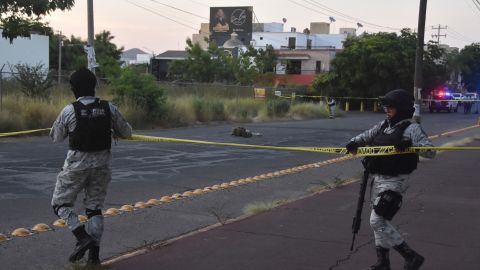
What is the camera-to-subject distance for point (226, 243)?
20.5 ft

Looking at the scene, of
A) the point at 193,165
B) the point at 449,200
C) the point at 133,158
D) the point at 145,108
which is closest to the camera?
the point at 449,200

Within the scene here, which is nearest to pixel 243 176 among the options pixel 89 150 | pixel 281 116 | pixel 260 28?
pixel 89 150

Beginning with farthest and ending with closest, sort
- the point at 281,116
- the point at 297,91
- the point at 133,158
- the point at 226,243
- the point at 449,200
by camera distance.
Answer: the point at 297,91 < the point at 281,116 < the point at 133,158 < the point at 449,200 < the point at 226,243

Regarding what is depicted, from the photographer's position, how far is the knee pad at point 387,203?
16.4 feet

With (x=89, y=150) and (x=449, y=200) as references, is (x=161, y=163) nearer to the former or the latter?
(x=449, y=200)

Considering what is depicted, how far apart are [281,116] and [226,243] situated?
2858 cm

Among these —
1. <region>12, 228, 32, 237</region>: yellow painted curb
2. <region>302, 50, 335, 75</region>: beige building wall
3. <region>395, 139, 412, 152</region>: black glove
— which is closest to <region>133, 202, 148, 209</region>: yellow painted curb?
<region>12, 228, 32, 237</region>: yellow painted curb

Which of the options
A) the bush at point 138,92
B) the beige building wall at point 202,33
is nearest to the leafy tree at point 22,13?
the bush at point 138,92

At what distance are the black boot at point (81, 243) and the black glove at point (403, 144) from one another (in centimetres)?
273

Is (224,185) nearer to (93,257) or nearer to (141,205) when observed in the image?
(141,205)

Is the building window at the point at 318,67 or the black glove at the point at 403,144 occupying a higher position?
the building window at the point at 318,67

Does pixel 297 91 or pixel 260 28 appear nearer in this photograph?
pixel 297 91

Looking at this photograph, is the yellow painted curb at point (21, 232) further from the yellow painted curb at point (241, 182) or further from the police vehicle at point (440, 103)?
the police vehicle at point (440, 103)

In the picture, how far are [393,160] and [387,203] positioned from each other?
373mm
